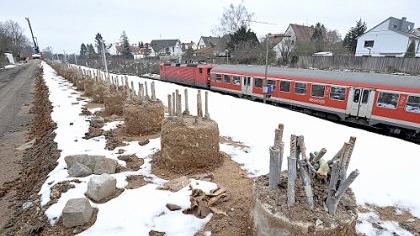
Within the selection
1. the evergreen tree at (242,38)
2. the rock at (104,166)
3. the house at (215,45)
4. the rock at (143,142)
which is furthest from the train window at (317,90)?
the house at (215,45)

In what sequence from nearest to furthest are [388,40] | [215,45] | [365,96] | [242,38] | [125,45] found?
[365,96] → [388,40] → [242,38] → [215,45] → [125,45]

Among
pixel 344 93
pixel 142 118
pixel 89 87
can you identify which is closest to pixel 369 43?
pixel 344 93

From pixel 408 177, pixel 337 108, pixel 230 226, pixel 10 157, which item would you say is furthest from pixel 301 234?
pixel 337 108

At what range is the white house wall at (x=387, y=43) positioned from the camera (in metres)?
34.2

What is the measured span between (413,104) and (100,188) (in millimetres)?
11413

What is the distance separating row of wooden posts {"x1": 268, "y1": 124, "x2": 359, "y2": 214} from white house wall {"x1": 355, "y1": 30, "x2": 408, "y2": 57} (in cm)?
3940

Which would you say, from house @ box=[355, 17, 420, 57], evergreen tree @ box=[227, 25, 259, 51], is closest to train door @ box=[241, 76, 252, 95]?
evergreen tree @ box=[227, 25, 259, 51]

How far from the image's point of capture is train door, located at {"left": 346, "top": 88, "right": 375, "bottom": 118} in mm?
11656

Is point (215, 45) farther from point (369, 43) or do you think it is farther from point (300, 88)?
point (300, 88)

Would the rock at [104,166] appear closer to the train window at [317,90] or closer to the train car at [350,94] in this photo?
the train car at [350,94]

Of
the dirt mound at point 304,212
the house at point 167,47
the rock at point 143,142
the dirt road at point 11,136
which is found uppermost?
the house at point 167,47

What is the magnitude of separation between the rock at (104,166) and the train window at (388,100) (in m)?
11.0

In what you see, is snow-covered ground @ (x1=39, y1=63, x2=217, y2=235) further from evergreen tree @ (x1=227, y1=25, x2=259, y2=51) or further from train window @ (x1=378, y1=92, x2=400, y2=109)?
evergreen tree @ (x1=227, y1=25, x2=259, y2=51)

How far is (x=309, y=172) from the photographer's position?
340 centimetres
